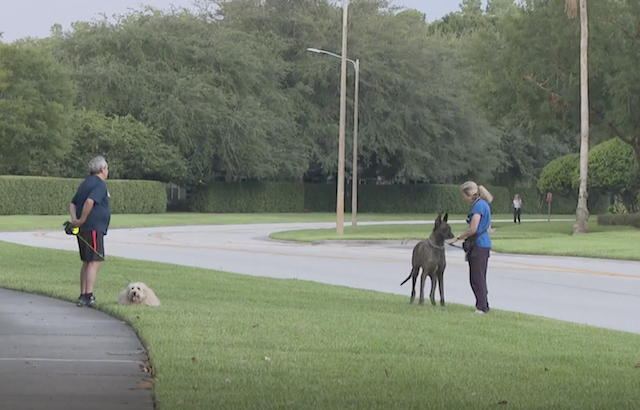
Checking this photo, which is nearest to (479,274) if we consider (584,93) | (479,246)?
(479,246)

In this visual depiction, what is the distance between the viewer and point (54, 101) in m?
59.3

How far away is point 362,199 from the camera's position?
81062 mm

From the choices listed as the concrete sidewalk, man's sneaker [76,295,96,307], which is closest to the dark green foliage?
man's sneaker [76,295,96,307]

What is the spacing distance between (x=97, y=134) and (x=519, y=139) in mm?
33187

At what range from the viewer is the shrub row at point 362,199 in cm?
7262

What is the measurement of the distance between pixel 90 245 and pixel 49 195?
45.7 metres

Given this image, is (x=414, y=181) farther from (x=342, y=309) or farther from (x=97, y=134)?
(x=342, y=309)

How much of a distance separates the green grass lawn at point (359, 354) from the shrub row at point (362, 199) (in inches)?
2194

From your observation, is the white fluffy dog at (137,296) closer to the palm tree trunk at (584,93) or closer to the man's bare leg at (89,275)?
the man's bare leg at (89,275)

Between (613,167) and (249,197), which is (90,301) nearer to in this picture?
(613,167)

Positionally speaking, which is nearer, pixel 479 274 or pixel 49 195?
pixel 479 274

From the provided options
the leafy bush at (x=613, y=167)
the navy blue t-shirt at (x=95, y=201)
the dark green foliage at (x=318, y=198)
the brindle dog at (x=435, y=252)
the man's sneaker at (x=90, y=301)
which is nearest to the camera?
the navy blue t-shirt at (x=95, y=201)

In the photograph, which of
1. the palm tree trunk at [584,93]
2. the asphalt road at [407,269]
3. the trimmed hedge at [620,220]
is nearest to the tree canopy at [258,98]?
the trimmed hedge at [620,220]

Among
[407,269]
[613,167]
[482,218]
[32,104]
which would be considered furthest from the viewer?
[32,104]
